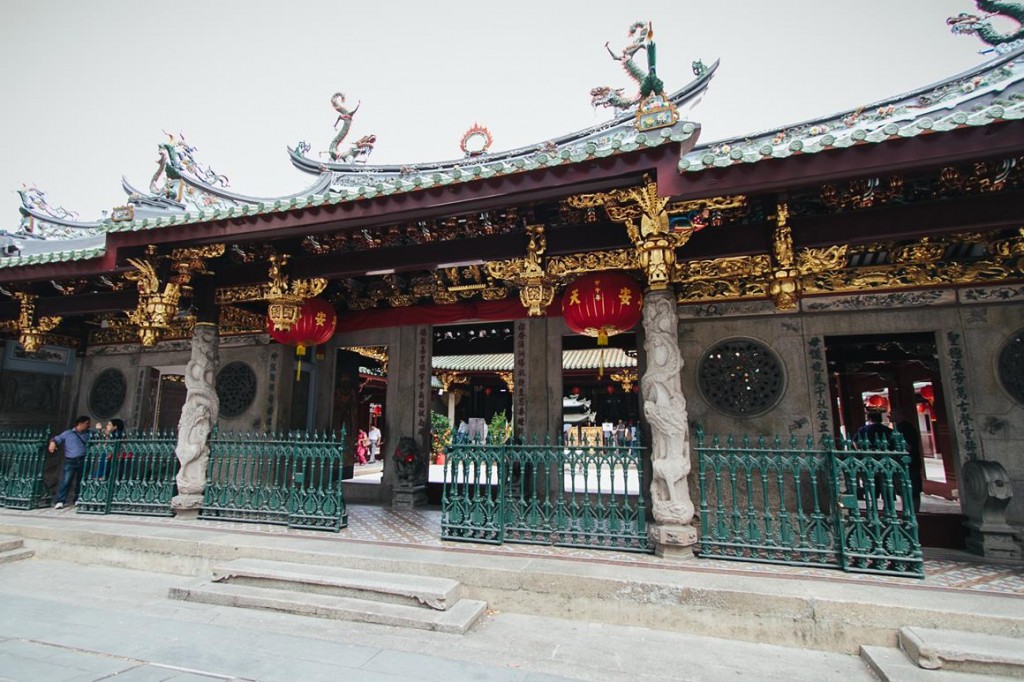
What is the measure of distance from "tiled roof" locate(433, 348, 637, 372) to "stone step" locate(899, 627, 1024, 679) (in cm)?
943

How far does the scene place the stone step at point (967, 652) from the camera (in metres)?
3.16

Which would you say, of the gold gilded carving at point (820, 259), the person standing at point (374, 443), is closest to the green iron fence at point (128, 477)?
the gold gilded carving at point (820, 259)

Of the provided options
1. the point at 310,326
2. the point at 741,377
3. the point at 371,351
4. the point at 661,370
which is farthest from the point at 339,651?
the point at 371,351

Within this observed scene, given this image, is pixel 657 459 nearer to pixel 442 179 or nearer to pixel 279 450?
pixel 442 179

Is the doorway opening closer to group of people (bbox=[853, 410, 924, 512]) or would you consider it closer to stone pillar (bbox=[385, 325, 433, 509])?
group of people (bbox=[853, 410, 924, 512])

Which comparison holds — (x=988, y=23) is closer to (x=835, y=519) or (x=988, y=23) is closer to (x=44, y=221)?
(x=835, y=519)

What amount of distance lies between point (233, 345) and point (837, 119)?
10.2 metres

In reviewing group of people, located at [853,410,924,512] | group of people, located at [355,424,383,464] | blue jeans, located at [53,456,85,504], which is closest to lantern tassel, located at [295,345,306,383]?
blue jeans, located at [53,456,85,504]

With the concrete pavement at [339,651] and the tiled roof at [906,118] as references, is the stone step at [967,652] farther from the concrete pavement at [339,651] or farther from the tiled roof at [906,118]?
the tiled roof at [906,118]

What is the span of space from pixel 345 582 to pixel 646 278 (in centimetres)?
435

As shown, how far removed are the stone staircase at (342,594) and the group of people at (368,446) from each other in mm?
16028

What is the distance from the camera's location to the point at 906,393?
36.4ft

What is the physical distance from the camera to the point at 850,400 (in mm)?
13422

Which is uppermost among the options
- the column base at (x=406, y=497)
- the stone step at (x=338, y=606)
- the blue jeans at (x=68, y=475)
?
the blue jeans at (x=68, y=475)
